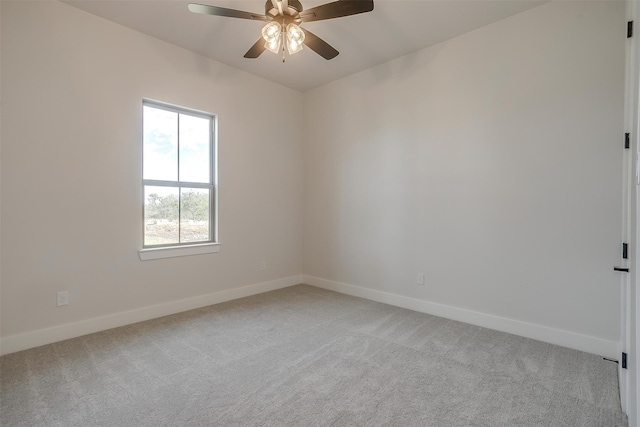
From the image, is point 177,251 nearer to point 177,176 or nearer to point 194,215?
point 194,215

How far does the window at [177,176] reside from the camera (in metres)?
3.32

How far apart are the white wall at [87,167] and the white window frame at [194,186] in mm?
79

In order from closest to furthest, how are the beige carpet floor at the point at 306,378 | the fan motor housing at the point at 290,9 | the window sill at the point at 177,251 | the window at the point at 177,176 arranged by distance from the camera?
the beige carpet floor at the point at 306,378 → the fan motor housing at the point at 290,9 → the window sill at the point at 177,251 → the window at the point at 177,176

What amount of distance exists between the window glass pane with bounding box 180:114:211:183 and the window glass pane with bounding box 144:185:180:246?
273mm

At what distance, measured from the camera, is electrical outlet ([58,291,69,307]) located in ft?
8.90

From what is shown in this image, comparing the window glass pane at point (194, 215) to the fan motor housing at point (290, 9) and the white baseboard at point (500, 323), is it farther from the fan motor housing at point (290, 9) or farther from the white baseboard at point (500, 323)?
the fan motor housing at point (290, 9)

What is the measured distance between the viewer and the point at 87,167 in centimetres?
285

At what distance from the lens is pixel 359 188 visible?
4113 millimetres

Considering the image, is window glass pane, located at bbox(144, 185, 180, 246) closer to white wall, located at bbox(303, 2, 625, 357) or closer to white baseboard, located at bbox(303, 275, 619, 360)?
white wall, located at bbox(303, 2, 625, 357)

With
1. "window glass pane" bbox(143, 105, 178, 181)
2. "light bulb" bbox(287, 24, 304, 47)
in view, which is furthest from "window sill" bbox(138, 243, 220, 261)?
"light bulb" bbox(287, 24, 304, 47)

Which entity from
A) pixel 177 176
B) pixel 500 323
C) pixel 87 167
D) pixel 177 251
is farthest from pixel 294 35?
pixel 500 323

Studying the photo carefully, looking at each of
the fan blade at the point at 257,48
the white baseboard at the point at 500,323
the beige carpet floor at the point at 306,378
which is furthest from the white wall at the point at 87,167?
the white baseboard at the point at 500,323

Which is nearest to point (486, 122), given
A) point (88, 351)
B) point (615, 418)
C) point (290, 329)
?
point (615, 418)

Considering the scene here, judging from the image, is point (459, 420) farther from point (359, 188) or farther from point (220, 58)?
point (220, 58)
